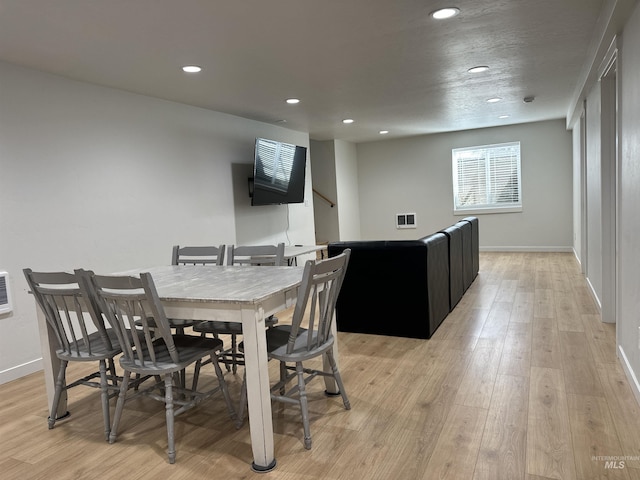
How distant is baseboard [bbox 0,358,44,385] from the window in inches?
293

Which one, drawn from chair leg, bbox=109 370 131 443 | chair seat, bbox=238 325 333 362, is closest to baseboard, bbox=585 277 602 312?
chair seat, bbox=238 325 333 362

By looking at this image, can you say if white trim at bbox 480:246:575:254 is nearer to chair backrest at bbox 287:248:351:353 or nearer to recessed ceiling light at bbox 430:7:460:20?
recessed ceiling light at bbox 430:7:460:20

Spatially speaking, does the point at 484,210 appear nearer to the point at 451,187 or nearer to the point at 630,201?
the point at 451,187

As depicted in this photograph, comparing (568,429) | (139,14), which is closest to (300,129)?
(139,14)

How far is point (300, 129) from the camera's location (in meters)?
7.07

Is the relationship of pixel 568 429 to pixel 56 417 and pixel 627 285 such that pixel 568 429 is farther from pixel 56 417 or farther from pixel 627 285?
pixel 56 417

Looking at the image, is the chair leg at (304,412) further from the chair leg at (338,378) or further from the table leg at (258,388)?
the chair leg at (338,378)

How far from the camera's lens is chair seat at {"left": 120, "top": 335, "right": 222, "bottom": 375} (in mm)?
2170

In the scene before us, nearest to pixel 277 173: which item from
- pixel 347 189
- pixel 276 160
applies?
pixel 276 160

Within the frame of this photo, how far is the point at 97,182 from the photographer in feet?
13.1

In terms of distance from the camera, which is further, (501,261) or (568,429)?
(501,261)

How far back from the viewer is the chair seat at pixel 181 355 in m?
2.17

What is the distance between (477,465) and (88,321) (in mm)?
3240

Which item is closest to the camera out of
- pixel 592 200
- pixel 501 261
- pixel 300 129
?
pixel 592 200
